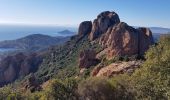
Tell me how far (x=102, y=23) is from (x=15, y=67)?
3912 cm

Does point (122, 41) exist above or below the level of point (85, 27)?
below

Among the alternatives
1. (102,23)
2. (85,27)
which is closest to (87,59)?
(102,23)

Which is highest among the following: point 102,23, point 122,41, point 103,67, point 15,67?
point 102,23

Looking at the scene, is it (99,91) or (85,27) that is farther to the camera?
(85,27)

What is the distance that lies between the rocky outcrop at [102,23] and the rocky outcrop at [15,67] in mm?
28767

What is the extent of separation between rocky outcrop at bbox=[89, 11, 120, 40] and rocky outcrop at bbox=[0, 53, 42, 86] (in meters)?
28.8

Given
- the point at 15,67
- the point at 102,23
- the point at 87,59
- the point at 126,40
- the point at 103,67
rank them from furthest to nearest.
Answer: the point at 15,67, the point at 102,23, the point at 126,40, the point at 87,59, the point at 103,67

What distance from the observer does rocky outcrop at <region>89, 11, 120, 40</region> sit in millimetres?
139000

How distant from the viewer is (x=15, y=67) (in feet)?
498

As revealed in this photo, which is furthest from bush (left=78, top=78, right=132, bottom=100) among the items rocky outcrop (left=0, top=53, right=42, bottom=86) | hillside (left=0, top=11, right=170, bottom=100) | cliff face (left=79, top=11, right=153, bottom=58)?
rocky outcrop (left=0, top=53, right=42, bottom=86)

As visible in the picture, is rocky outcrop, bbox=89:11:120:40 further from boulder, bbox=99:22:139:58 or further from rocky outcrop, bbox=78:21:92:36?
boulder, bbox=99:22:139:58

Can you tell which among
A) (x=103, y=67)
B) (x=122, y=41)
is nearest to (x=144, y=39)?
(x=122, y=41)

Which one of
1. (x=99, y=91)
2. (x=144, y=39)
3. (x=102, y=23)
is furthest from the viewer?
(x=102, y=23)

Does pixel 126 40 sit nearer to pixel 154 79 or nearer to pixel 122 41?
pixel 122 41
